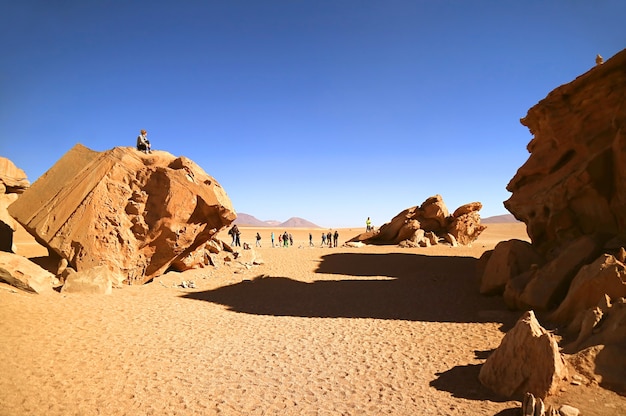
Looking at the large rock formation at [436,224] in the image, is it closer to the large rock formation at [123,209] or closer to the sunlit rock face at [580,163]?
the sunlit rock face at [580,163]

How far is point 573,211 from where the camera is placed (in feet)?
41.2

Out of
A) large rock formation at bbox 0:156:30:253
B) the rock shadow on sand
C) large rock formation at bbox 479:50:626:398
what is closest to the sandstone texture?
the rock shadow on sand

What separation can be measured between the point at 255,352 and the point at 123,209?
9.41 m

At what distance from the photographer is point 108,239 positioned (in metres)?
13.9

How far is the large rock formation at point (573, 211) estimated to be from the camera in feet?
29.9

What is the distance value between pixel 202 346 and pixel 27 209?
10.3 metres

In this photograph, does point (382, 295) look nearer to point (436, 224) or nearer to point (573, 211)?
point (573, 211)

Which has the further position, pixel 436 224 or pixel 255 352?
pixel 436 224

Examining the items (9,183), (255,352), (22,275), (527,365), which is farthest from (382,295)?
(9,183)

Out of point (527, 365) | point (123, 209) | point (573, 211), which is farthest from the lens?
point (123, 209)

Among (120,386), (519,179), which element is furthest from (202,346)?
(519,179)

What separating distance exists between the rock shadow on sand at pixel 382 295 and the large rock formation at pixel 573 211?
123cm

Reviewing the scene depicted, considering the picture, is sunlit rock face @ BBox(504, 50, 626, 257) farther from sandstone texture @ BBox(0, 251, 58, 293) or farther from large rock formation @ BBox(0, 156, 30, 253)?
large rock formation @ BBox(0, 156, 30, 253)

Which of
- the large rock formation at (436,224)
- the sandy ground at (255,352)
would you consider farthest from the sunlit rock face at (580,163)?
the large rock formation at (436,224)
